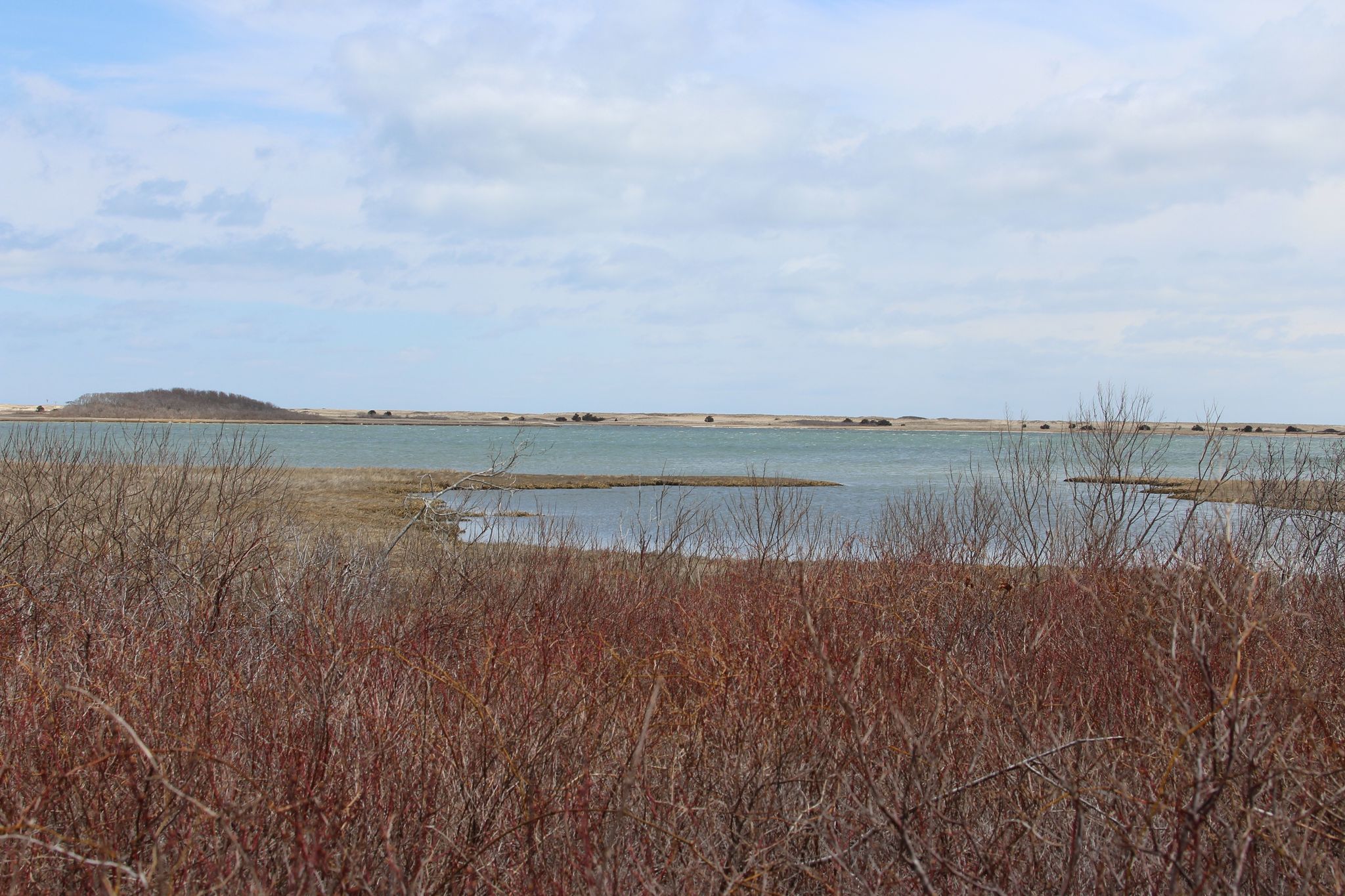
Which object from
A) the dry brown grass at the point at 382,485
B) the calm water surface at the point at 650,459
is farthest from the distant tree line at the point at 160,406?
the dry brown grass at the point at 382,485

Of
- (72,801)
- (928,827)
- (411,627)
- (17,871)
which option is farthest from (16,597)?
(928,827)

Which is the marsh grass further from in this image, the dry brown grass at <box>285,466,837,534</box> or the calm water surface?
the dry brown grass at <box>285,466,837,534</box>

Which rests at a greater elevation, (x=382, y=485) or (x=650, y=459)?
(x=650, y=459)

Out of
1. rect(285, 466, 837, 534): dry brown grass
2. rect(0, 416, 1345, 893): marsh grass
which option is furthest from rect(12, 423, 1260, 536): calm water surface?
rect(0, 416, 1345, 893): marsh grass

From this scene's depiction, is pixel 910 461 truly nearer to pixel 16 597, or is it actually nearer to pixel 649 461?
pixel 649 461

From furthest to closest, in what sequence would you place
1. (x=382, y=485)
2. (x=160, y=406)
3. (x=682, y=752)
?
(x=160, y=406), (x=382, y=485), (x=682, y=752)

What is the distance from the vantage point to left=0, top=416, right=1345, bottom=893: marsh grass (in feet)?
10.9

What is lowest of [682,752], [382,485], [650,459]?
[382,485]

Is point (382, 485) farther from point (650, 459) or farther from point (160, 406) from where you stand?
point (160, 406)

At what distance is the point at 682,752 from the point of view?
5.16 m

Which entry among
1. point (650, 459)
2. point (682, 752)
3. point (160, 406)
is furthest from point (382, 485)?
point (160, 406)

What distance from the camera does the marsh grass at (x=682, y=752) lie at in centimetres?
333

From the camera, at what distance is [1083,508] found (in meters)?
14.6

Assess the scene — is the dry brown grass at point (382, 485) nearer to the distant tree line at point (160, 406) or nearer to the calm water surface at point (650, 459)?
the calm water surface at point (650, 459)
